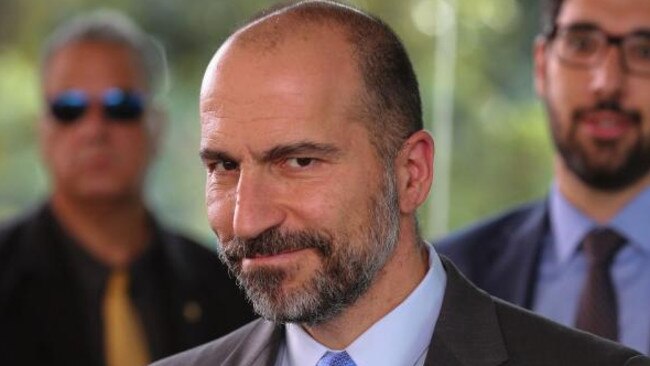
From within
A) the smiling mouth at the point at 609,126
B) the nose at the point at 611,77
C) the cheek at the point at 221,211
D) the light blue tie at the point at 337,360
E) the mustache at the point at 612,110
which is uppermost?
the cheek at the point at 221,211

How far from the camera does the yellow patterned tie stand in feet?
17.5

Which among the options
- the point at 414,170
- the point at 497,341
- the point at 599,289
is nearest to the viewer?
the point at 497,341

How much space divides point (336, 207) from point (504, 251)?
1729 mm

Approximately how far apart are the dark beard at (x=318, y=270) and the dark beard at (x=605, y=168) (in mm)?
1559

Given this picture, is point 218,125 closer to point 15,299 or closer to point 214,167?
point 214,167

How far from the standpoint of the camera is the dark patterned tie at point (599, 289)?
4516 millimetres

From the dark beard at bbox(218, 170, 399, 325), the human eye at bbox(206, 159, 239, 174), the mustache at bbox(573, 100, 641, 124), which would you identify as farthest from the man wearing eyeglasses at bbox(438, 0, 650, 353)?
the human eye at bbox(206, 159, 239, 174)

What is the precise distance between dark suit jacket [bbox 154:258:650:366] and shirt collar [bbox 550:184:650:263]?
151 centimetres

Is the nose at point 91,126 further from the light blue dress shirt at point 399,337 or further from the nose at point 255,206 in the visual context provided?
the nose at point 255,206

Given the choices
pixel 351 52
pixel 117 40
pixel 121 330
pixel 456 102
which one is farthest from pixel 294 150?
pixel 456 102

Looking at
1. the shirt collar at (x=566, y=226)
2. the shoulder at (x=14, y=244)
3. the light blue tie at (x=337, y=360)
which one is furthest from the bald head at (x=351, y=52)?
the shoulder at (x=14, y=244)

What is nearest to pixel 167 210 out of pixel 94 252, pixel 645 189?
pixel 94 252

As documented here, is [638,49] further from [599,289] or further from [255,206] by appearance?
[255,206]

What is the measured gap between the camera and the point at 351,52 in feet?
10.4
